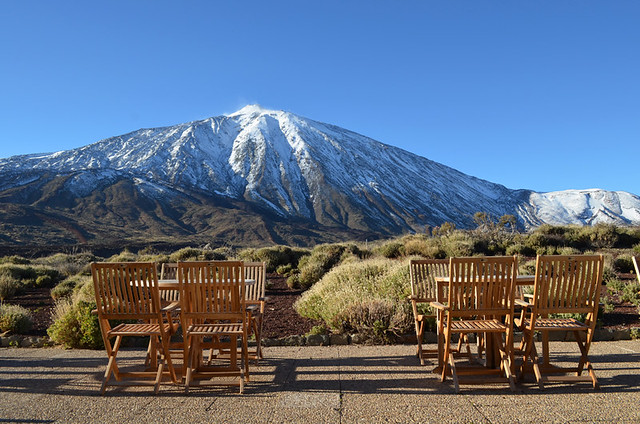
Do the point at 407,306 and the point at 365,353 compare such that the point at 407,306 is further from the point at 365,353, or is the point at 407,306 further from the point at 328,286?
the point at 328,286

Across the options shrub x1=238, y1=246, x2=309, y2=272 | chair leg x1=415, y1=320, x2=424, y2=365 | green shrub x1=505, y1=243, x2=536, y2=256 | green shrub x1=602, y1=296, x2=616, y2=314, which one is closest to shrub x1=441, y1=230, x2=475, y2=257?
green shrub x1=505, y1=243, x2=536, y2=256

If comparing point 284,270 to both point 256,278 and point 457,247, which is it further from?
point 256,278

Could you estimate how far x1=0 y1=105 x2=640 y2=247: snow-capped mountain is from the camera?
271 ft

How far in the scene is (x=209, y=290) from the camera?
149 inches

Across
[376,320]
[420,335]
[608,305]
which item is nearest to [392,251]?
[608,305]

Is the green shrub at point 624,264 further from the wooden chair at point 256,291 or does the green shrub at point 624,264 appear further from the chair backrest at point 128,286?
the chair backrest at point 128,286

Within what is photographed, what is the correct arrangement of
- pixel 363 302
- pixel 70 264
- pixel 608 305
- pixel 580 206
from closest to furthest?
pixel 363 302 < pixel 608 305 < pixel 70 264 < pixel 580 206

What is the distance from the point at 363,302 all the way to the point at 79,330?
11.0ft

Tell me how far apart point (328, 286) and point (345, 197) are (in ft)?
298

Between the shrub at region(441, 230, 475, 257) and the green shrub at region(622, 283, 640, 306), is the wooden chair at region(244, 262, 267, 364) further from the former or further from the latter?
the shrub at region(441, 230, 475, 257)

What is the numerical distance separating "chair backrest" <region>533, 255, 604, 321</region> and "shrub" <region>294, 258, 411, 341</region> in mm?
2147

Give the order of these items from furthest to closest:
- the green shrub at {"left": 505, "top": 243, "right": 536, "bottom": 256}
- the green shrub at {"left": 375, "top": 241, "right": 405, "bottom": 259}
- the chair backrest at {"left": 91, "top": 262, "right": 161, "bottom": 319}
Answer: the green shrub at {"left": 375, "top": 241, "right": 405, "bottom": 259}, the green shrub at {"left": 505, "top": 243, "right": 536, "bottom": 256}, the chair backrest at {"left": 91, "top": 262, "right": 161, "bottom": 319}

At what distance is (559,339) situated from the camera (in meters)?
5.50

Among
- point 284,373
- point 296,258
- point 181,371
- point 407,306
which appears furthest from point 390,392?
point 296,258
